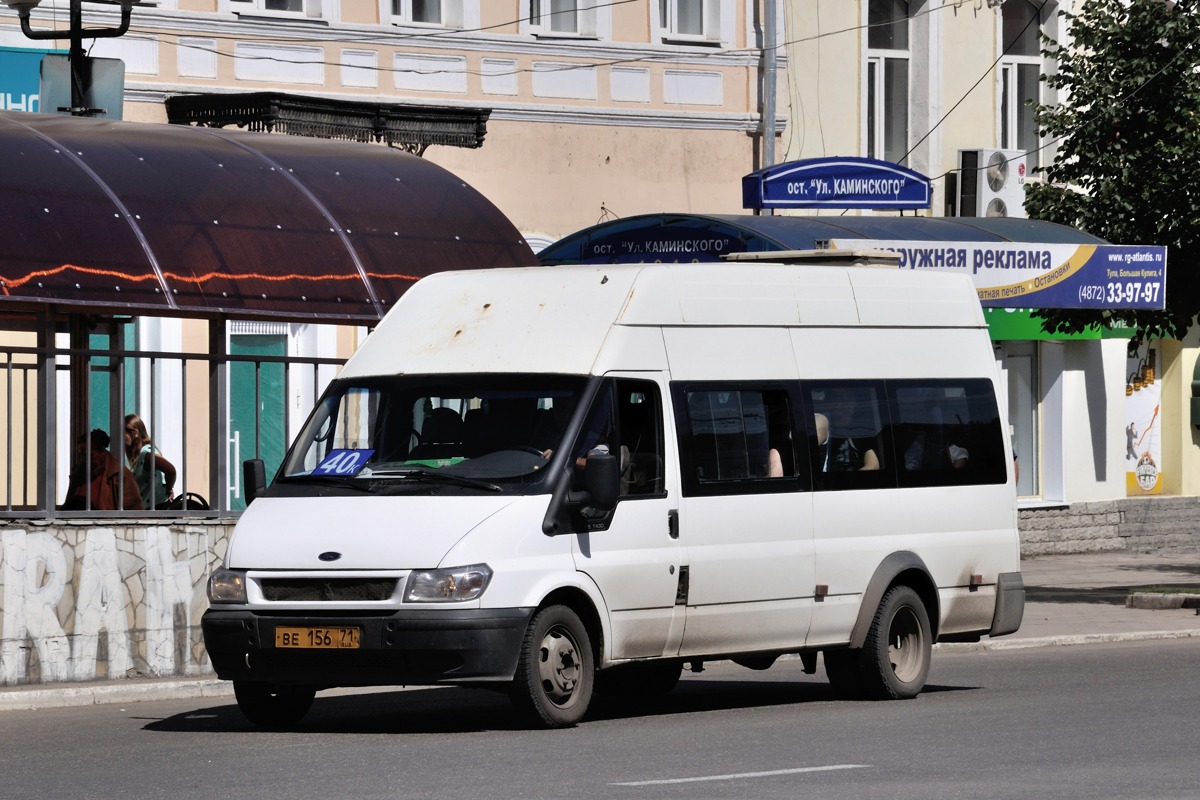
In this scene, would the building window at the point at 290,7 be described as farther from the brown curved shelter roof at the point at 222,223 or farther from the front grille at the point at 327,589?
the front grille at the point at 327,589

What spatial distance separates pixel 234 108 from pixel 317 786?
14154 mm

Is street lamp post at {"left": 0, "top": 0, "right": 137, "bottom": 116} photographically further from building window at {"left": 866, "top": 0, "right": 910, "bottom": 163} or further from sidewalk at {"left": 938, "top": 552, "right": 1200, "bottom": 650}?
building window at {"left": 866, "top": 0, "right": 910, "bottom": 163}

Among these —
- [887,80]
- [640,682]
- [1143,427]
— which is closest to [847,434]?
[640,682]

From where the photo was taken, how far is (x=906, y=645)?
49.2ft

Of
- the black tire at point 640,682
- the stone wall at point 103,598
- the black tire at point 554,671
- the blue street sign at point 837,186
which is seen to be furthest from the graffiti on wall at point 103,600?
the blue street sign at point 837,186

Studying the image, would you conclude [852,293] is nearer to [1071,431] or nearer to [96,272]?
[96,272]

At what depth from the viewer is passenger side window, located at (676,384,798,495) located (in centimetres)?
1362

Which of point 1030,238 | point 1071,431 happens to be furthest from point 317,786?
point 1071,431

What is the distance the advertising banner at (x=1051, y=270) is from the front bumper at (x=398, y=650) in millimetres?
11592

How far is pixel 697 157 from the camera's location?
97.5 ft

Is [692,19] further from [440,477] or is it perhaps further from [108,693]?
[440,477]

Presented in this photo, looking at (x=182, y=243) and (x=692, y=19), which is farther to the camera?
(x=692, y=19)

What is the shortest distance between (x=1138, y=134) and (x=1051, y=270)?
1544 mm

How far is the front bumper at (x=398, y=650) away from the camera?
12250 mm
